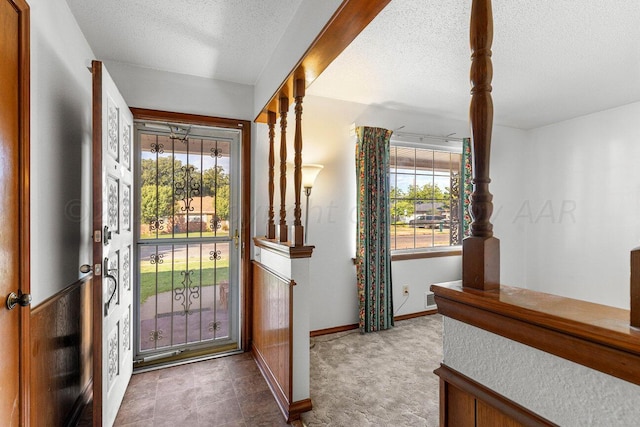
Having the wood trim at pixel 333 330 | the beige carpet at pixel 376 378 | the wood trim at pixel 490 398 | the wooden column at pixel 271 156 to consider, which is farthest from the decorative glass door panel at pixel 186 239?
the wood trim at pixel 490 398

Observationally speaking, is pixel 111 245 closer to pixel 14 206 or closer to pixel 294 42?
pixel 14 206

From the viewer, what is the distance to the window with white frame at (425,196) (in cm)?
374

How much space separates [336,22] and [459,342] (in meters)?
1.33

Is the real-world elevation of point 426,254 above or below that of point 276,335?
above

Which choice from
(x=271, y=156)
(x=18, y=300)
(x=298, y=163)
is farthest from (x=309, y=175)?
(x=18, y=300)

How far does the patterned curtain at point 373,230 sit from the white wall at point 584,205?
240 centimetres

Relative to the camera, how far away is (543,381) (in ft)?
2.06

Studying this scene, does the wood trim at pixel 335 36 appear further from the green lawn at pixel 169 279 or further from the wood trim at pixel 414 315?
the wood trim at pixel 414 315

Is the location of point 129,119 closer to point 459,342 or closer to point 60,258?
point 60,258

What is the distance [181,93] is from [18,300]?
79.2 inches

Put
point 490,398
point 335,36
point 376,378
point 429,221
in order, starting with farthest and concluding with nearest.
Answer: point 429,221, point 376,378, point 335,36, point 490,398

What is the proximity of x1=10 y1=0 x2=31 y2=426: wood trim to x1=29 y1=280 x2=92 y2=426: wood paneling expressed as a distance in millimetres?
93

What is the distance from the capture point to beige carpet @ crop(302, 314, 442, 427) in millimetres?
1964

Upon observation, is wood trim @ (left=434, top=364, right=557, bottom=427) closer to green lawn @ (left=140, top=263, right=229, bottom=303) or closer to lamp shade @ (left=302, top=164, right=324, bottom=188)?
lamp shade @ (left=302, top=164, right=324, bottom=188)
